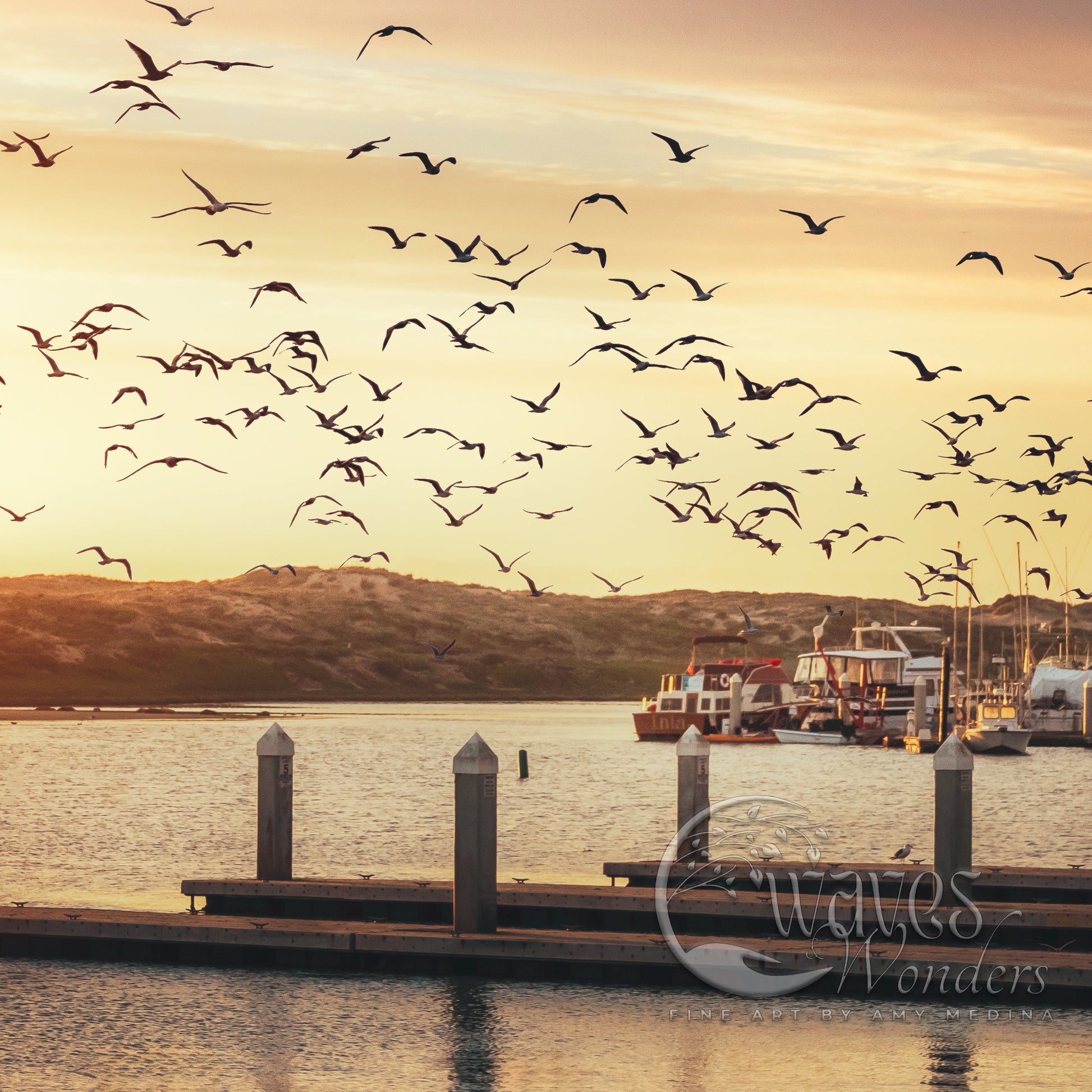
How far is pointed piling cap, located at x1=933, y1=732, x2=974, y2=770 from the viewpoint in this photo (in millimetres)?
23922

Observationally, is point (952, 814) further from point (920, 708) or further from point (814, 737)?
point (814, 737)

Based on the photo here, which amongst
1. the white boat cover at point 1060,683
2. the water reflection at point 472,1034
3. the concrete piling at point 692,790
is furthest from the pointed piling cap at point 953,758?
the white boat cover at point 1060,683

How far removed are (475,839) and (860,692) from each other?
279 feet

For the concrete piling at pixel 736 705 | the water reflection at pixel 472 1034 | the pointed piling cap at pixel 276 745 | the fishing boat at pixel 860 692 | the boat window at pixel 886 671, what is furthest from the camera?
the boat window at pixel 886 671

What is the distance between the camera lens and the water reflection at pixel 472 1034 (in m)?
18.2

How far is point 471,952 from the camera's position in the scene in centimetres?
2214

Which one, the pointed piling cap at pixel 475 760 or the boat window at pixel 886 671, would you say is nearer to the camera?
the pointed piling cap at pixel 475 760

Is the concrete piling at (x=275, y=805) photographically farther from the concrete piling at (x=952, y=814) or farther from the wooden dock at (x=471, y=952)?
the concrete piling at (x=952, y=814)

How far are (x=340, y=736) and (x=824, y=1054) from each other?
4395 inches

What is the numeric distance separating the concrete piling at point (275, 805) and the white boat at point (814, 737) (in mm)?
72920

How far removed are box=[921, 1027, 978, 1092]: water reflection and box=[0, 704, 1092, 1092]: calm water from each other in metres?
0.04

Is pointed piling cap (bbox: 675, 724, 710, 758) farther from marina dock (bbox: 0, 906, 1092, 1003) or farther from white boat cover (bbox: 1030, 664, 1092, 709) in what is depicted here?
Answer: white boat cover (bbox: 1030, 664, 1092, 709)

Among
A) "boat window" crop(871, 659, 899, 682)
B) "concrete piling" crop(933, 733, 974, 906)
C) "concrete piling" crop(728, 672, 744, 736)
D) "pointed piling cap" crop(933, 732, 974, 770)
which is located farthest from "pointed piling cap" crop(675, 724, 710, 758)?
"boat window" crop(871, 659, 899, 682)

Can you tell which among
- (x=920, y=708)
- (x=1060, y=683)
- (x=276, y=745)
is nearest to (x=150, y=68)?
(x=276, y=745)
